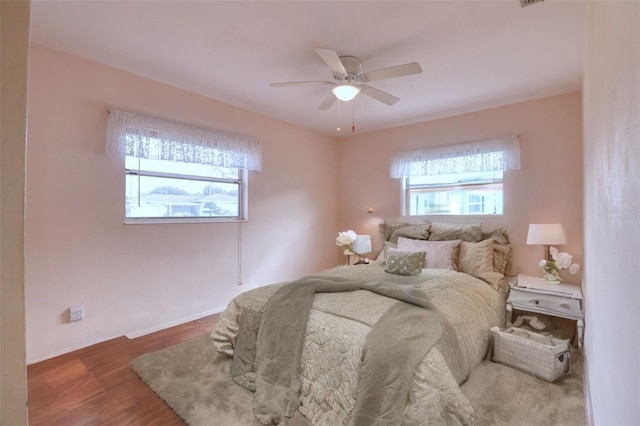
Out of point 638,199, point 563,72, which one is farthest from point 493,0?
point 638,199

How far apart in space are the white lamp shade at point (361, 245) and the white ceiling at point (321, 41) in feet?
5.98

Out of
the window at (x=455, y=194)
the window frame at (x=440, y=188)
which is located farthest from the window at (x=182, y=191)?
the window at (x=455, y=194)

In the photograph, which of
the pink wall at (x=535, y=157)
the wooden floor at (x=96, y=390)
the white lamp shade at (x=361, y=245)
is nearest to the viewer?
the wooden floor at (x=96, y=390)

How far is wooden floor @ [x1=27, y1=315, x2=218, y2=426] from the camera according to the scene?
1711 mm

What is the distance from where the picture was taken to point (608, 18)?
941mm

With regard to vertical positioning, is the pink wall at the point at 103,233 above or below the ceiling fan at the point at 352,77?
below

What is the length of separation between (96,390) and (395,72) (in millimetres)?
2949

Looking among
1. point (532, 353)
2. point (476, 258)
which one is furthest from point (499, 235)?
point (532, 353)

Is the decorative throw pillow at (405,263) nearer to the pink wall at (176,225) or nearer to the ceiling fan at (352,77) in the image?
the pink wall at (176,225)

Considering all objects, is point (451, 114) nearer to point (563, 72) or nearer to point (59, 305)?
point (563, 72)

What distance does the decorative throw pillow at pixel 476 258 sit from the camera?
292 centimetres

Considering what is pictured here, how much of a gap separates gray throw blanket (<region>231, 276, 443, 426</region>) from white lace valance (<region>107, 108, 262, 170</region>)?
181cm

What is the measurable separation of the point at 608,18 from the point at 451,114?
2.91m

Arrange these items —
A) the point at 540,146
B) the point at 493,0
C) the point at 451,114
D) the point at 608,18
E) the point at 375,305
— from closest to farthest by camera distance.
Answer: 1. the point at 608,18
2. the point at 493,0
3. the point at 375,305
4. the point at 540,146
5. the point at 451,114
